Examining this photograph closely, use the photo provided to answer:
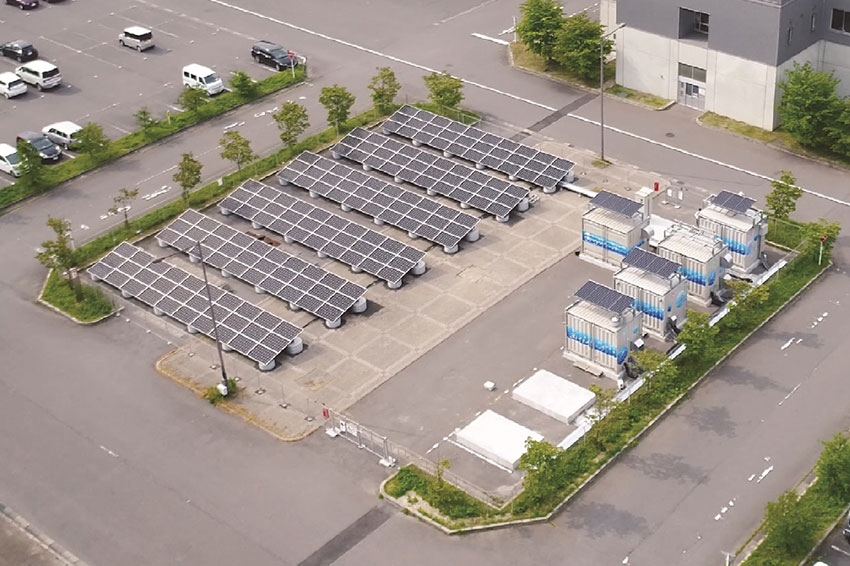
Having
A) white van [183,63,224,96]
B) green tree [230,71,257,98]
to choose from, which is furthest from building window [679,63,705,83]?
white van [183,63,224,96]

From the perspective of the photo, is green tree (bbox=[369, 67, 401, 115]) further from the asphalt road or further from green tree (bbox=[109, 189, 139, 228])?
the asphalt road

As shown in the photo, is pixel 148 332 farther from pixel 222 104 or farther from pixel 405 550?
pixel 222 104

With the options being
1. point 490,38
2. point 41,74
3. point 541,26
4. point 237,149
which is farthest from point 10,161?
point 541,26

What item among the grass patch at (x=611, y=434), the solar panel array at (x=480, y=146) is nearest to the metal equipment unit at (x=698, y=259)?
the grass patch at (x=611, y=434)

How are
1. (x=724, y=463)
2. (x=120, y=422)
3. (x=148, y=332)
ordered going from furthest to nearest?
(x=148, y=332), (x=120, y=422), (x=724, y=463)

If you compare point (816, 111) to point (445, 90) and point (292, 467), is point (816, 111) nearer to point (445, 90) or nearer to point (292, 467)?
point (445, 90)

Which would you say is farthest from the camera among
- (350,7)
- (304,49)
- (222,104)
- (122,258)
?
(350,7)

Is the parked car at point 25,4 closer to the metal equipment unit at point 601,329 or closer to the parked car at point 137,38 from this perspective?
the parked car at point 137,38

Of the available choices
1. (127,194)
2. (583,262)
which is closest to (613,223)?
(583,262)
